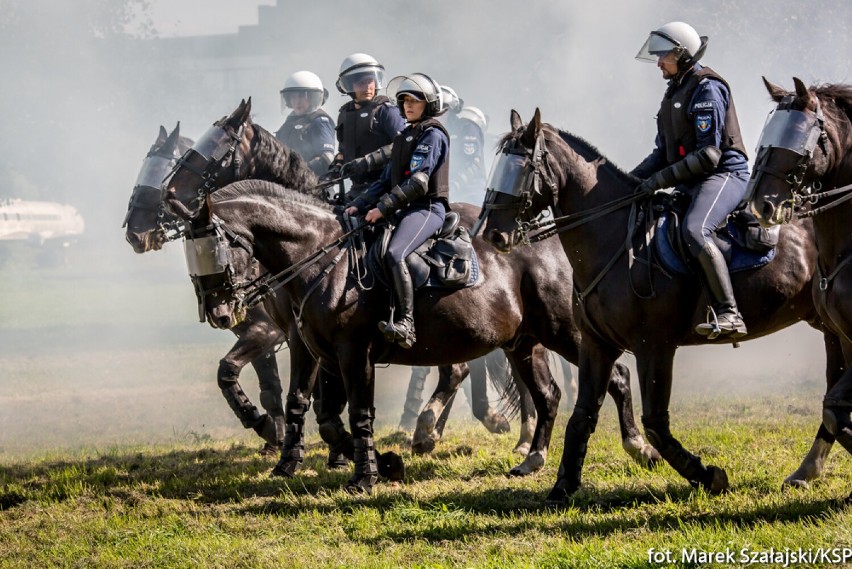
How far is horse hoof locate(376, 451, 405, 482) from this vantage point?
8953mm

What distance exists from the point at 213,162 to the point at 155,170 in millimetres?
1579

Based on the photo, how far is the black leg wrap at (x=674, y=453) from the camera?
7.48 meters

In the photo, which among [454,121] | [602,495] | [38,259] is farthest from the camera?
[38,259]

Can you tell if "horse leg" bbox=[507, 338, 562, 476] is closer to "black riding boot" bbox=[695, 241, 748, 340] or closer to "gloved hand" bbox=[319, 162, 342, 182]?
"gloved hand" bbox=[319, 162, 342, 182]

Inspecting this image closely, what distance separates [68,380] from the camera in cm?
1866

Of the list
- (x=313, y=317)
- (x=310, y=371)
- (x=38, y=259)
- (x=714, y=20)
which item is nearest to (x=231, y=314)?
(x=313, y=317)

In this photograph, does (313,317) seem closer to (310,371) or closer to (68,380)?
(310,371)

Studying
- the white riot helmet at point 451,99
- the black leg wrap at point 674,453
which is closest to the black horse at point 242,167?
the black leg wrap at point 674,453

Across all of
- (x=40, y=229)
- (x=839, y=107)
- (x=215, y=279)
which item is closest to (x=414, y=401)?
(x=215, y=279)

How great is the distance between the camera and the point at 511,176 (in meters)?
7.61

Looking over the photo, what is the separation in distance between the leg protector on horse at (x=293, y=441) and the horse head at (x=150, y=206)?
2378 mm

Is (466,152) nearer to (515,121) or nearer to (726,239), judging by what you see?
(515,121)

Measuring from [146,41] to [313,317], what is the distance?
24994 mm

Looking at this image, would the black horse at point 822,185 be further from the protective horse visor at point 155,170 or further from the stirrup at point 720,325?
the protective horse visor at point 155,170
